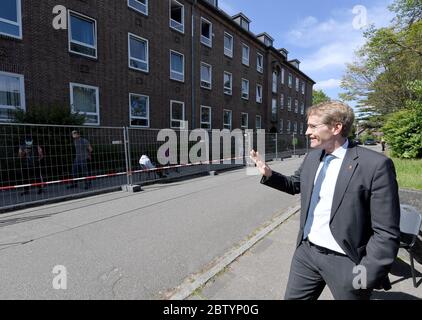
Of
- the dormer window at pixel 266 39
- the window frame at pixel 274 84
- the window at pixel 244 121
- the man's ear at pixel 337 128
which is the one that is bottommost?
the man's ear at pixel 337 128

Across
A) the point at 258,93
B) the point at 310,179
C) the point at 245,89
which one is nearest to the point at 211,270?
the point at 310,179

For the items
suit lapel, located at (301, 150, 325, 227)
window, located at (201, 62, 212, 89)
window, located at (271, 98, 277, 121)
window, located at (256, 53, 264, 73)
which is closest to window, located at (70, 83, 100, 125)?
window, located at (201, 62, 212, 89)

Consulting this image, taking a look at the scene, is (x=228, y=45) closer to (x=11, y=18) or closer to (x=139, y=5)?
(x=139, y=5)

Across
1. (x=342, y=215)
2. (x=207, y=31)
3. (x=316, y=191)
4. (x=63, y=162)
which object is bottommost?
(x=63, y=162)

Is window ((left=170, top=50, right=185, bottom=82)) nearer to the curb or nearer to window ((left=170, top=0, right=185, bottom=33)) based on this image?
window ((left=170, top=0, right=185, bottom=33))

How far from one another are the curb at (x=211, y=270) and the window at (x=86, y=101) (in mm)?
10340

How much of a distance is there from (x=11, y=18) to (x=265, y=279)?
12.7m

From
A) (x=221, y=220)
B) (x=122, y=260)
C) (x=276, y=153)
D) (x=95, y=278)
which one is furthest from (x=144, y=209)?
(x=276, y=153)

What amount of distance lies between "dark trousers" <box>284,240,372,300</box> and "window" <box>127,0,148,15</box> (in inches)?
623

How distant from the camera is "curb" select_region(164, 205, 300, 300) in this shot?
2828 mm

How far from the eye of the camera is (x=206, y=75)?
2009 cm

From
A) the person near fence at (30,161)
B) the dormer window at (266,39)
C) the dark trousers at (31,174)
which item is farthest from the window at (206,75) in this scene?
the dark trousers at (31,174)

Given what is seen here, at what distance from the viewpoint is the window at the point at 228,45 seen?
22.0 meters

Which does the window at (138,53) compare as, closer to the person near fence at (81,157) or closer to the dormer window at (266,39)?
the person near fence at (81,157)
